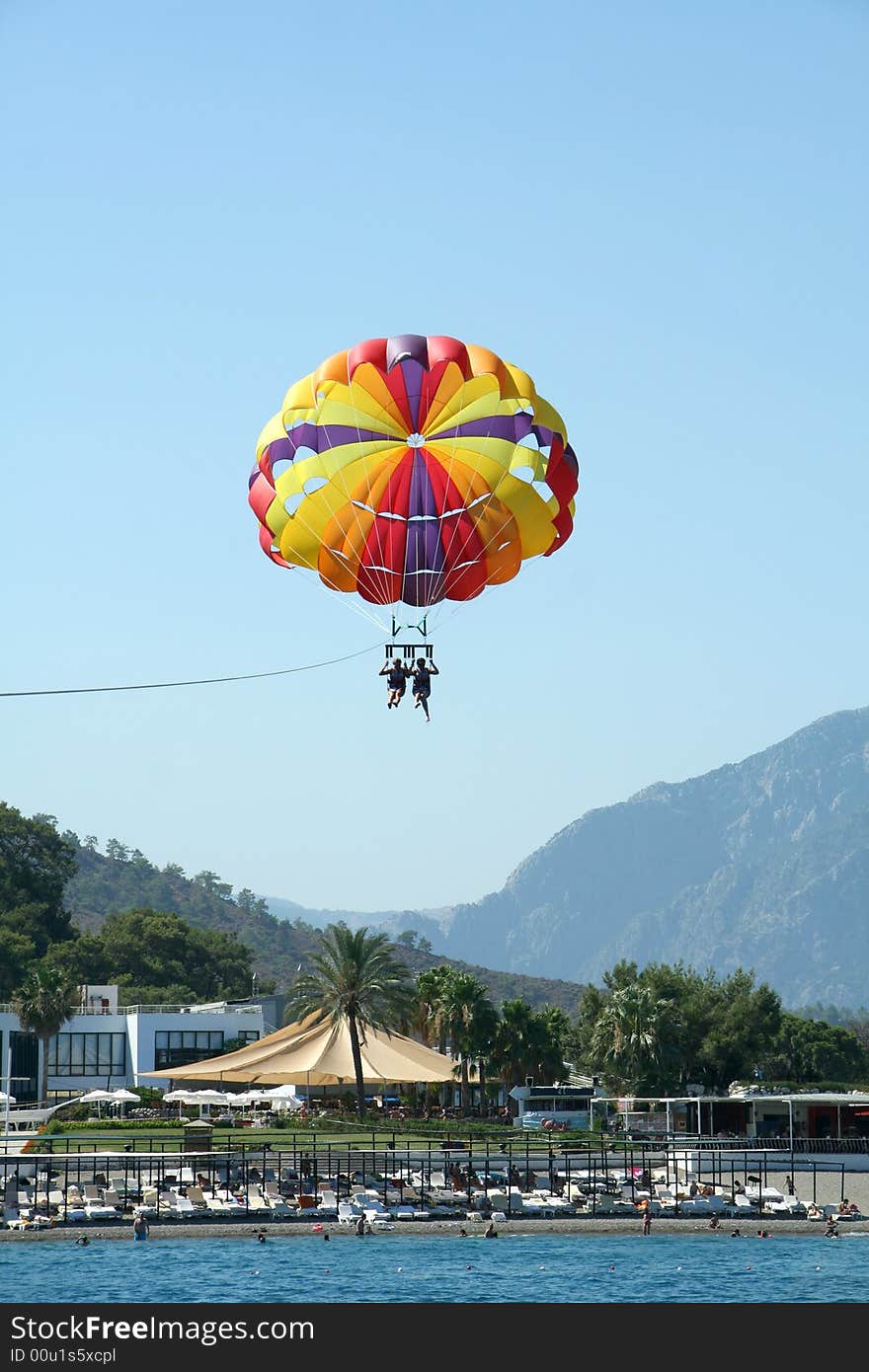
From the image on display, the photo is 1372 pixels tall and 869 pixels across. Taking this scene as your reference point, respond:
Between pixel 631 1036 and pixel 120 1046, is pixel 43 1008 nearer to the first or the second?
pixel 120 1046

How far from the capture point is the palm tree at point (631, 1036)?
79438mm

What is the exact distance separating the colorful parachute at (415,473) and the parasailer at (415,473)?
3cm

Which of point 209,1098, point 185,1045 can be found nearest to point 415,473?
point 209,1098

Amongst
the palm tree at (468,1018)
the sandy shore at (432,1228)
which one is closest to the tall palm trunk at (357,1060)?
the palm tree at (468,1018)

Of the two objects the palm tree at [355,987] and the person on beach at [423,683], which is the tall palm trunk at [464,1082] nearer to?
the palm tree at [355,987]

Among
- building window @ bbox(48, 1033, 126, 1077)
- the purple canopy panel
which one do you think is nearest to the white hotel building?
building window @ bbox(48, 1033, 126, 1077)

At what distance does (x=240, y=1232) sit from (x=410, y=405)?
24.9 meters

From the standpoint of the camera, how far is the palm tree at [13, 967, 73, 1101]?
83125mm

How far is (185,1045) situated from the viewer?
8969 centimetres

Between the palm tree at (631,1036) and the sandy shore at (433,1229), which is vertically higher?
the palm tree at (631,1036)
